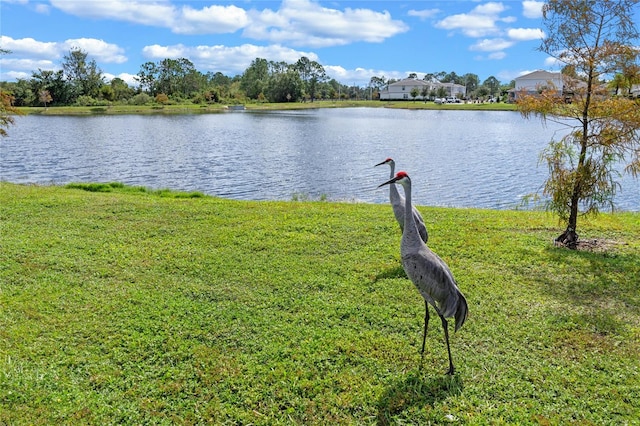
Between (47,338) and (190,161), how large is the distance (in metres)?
20.7

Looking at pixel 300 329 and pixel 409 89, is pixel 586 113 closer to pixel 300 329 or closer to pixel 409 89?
pixel 300 329

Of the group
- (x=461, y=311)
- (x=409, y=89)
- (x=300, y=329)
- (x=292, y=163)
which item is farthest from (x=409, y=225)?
(x=409, y=89)

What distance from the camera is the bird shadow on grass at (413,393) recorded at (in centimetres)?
426

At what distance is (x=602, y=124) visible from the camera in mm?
8492

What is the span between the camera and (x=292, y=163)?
981 inches

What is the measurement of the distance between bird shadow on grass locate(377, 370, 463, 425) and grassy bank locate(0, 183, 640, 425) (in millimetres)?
18

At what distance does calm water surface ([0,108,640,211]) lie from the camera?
59.7 ft

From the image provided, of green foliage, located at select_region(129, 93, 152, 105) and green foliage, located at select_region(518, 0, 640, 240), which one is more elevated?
green foliage, located at select_region(129, 93, 152, 105)

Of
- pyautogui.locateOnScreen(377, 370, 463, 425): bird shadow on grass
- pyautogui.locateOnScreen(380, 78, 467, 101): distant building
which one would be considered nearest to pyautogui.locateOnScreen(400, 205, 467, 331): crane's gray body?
pyautogui.locateOnScreen(377, 370, 463, 425): bird shadow on grass

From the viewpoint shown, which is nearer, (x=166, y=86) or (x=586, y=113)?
(x=586, y=113)

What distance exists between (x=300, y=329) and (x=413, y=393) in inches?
64.9

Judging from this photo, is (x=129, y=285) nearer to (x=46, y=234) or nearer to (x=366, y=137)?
(x=46, y=234)

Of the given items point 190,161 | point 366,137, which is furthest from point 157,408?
point 366,137

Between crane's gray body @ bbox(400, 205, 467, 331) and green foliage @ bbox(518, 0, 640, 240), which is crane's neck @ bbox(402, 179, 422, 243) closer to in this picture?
crane's gray body @ bbox(400, 205, 467, 331)
